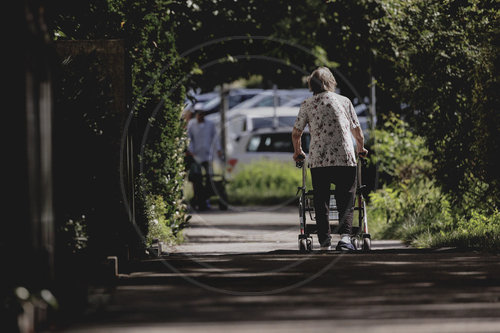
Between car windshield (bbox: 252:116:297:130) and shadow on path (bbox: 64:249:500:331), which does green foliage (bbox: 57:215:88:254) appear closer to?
shadow on path (bbox: 64:249:500:331)

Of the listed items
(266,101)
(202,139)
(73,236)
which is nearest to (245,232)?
(202,139)

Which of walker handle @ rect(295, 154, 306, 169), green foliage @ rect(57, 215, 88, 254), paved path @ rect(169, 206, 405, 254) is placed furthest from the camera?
paved path @ rect(169, 206, 405, 254)

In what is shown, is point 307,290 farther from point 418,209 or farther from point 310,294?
point 418,209

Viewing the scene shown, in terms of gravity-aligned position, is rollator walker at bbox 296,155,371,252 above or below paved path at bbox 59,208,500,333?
above

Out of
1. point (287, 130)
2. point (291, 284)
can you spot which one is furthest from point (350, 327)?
point (287, 130)

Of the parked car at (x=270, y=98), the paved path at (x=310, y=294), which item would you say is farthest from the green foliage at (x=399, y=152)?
the parked car at (x=270, y=98)

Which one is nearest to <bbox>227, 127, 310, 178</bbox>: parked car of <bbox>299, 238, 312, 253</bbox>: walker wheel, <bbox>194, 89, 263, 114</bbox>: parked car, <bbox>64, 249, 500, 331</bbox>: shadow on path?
<bbox>194, 89, 263, 114</bbox>: parked car

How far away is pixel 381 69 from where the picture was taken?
45.2 feet

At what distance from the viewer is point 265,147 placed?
27422mm

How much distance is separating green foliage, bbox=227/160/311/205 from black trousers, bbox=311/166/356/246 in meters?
13.2

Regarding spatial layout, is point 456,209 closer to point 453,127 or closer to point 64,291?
point 453,127

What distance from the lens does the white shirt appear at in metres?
19.3

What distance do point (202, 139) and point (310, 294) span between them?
1314cm

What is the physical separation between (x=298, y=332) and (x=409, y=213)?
851 cm
